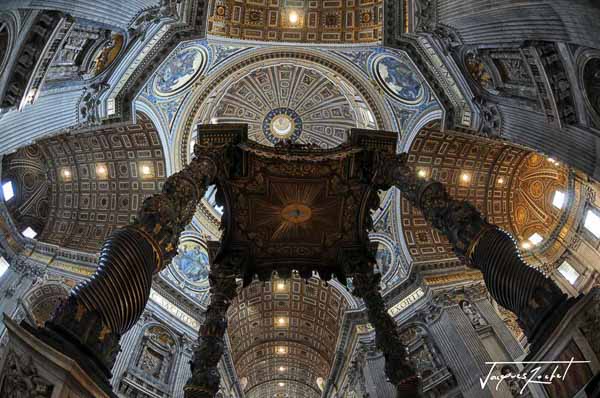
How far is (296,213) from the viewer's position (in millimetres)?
9086

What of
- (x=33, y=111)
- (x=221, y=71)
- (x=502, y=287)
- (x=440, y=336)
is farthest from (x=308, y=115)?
(x=502, y=287)

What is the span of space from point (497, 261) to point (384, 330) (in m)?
3.34

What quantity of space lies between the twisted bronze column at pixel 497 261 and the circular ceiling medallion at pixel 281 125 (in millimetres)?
14819

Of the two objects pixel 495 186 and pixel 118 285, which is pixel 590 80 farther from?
pixel 495 186

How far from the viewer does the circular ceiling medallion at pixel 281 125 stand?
2103cm

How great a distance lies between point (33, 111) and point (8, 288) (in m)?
7.15

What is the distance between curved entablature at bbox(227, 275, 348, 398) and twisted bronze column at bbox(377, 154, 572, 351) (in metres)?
12.9

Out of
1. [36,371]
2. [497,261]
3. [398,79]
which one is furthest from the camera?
[398,79]

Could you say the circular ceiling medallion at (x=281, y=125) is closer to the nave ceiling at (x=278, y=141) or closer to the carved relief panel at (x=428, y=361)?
the nave ceiling at (x=278, y=141)

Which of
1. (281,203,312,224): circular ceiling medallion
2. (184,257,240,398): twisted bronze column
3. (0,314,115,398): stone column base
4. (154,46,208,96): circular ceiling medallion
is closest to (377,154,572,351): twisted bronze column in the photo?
(281,203,312,224): circular ceiling medallion

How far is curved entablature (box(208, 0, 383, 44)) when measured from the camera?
13852mm

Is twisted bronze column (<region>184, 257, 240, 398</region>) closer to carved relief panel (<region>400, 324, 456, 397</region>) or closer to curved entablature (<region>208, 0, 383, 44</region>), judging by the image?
carved relief panel (<region>400, 324, 456, 397</region>)

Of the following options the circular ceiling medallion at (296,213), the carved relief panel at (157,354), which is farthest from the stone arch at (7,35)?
the carved relief panel at (157,354)

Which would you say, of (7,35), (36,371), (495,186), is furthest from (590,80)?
(495,186)
